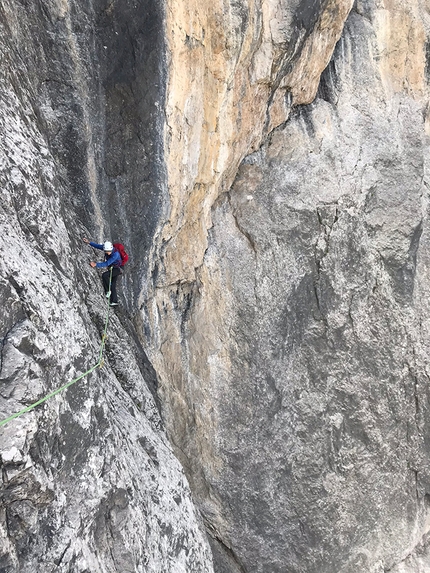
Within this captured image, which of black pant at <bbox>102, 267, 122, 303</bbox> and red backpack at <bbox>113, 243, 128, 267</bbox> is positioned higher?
red backpack at <bbox>113, 243, 128, 267</bbox>

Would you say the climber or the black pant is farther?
the black pant

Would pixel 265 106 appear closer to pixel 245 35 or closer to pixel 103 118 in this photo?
pixel 245 35

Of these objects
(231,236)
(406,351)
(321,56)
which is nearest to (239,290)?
(231,236)

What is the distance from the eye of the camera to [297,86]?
8.59 meters

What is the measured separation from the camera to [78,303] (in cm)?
607

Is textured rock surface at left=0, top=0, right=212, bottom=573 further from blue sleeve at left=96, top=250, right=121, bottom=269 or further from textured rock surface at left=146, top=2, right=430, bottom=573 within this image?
textured rock surface at left=146, top=2, right=430, bottom=573

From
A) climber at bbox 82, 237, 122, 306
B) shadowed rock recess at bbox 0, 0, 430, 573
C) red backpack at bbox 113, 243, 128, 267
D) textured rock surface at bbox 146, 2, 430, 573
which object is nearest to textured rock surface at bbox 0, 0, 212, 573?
shadowed rock recess at bbox 0, 0, 430, 573

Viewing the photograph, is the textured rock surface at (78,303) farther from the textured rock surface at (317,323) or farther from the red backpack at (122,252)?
the textured rock surface at (317,323)

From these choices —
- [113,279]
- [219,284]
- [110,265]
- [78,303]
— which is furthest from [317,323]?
[78,303]

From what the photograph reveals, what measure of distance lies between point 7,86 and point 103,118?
5.45ft

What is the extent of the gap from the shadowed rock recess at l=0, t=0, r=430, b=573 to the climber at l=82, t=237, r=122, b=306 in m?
0.24

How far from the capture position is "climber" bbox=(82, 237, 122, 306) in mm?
7047

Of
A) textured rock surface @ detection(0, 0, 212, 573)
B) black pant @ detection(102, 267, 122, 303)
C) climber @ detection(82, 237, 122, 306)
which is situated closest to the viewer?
textured rock surface @ detection(0, 0, 212, 573)

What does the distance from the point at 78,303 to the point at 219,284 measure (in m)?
3.43
